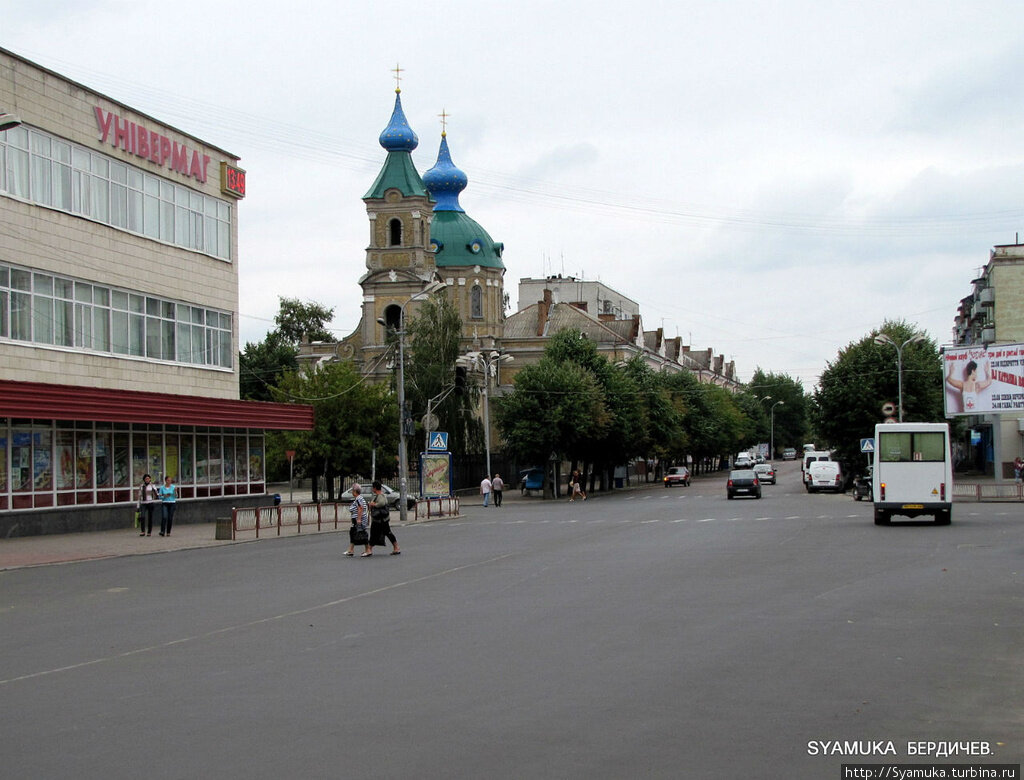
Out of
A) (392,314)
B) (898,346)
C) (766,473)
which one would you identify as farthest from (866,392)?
(392,314)

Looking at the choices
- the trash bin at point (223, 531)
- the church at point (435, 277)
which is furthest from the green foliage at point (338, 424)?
the trash bin at point (223, 531)

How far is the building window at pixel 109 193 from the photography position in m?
33.8

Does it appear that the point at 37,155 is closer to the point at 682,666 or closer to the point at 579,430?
the point at 682,666

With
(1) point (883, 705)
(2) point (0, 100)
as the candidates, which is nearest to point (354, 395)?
(2) point (0, 100)

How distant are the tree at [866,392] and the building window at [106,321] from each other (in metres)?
40.2

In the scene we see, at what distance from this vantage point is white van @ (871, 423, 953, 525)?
33.4 m

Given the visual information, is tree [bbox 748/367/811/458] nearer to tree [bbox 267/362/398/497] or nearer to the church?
the church

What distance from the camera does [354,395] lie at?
64.1 m

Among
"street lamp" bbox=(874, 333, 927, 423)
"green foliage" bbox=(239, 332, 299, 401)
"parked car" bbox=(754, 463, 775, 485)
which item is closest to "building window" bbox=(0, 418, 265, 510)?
"street lamp" bbox=(874, 333, 927, 423)

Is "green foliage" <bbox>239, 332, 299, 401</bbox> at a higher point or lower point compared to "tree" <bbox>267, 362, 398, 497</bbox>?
higher

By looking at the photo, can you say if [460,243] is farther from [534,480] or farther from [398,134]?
[534,480]

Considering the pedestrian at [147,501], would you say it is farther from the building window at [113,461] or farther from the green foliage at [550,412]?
the green foliage at [550,412]

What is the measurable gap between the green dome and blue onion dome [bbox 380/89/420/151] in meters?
10.1

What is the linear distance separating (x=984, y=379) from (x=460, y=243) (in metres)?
50.8
